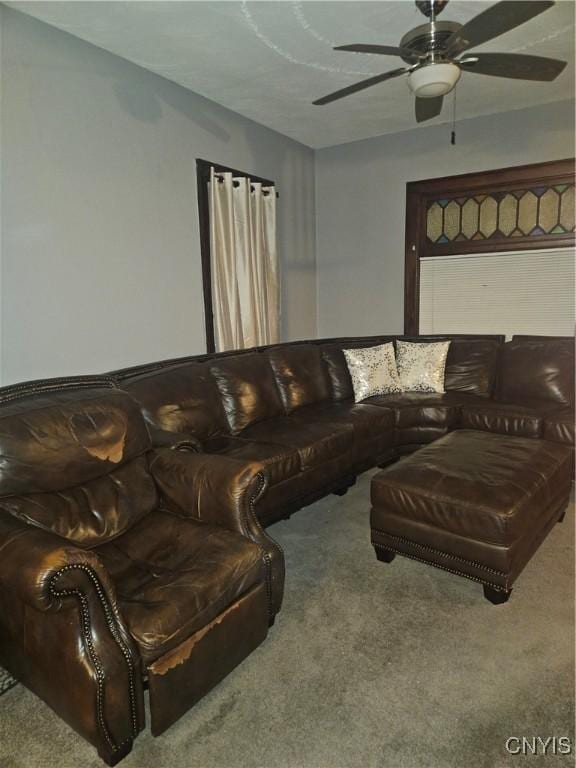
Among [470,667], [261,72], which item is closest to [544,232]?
[261,72]

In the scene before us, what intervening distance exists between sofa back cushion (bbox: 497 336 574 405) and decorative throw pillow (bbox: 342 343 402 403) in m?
0.90

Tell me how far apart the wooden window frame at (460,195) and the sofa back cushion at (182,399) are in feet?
8.42

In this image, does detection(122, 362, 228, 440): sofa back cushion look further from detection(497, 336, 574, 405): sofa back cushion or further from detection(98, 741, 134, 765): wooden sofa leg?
detection(497, 336, 574, 405): sofa back cushion

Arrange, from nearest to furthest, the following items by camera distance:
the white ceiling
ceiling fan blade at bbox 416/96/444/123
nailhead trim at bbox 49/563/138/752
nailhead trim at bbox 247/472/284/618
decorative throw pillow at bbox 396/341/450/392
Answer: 1. nailhead trim at bbox 49/563/138/752
2. nailhead trim at bbox 247/472/284/618
3. the white ceiling
4. ceiling fan blade at bbox 416/96/444/123
5. decorative throw pillow at bbox 396/341/450/392

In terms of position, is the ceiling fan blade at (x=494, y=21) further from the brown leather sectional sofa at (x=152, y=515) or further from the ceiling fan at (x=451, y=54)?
the brown leather sectional sofa at (x=152, y=515)

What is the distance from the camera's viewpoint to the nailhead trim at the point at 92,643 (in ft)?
4.60

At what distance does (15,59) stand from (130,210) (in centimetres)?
97

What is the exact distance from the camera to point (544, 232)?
14.2ft

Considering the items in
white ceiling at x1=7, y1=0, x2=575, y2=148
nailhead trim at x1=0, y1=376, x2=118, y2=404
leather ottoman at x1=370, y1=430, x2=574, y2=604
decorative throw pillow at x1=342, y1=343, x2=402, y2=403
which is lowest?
leather ottoman at x1=370, y1=430, x2=574, y2=604

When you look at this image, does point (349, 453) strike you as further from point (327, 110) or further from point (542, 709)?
point (327, 110)

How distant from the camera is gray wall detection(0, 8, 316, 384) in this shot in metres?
2.67

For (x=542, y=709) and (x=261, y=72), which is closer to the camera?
(x=542, y=709)

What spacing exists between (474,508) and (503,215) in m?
3.31

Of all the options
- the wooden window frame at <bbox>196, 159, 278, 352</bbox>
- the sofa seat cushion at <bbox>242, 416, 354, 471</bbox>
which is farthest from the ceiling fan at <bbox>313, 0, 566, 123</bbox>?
→ the sofa seat cushion at <bbox>242, 416, 354, 471</bbox>
